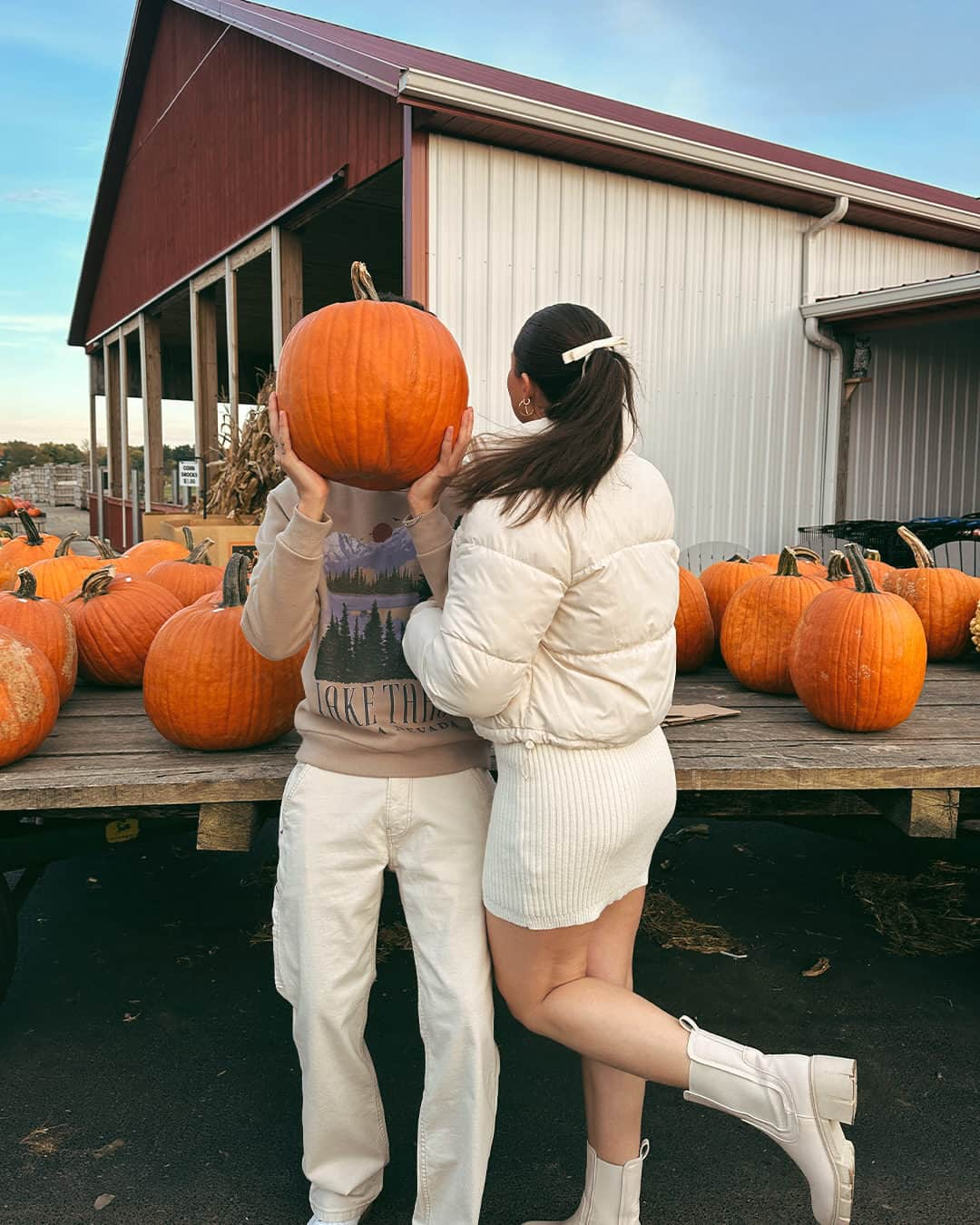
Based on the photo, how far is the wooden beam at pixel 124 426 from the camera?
15812 mm

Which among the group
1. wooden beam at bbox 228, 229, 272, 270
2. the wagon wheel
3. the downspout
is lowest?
the wagon wheel

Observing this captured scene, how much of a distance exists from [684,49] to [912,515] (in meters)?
28.3

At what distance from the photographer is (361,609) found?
1908mm

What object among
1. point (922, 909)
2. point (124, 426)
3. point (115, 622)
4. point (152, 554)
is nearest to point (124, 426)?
point (124, 426)

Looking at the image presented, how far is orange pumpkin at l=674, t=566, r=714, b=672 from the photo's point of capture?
3.33 meters

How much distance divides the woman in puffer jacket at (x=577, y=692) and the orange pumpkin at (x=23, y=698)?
3.57 ft

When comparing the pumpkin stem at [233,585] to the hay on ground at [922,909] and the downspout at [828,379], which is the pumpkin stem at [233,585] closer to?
the hay on ground at [922,909]

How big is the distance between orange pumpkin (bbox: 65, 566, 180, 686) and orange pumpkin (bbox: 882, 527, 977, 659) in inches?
101

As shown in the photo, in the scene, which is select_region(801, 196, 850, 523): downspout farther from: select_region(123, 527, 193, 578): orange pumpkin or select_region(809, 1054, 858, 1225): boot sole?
select_region(809, 1054, 858, 1225): boot sole

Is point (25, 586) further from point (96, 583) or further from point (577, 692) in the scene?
point (577, 692)

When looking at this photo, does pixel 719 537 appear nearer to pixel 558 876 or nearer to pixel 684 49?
pixel 558 876

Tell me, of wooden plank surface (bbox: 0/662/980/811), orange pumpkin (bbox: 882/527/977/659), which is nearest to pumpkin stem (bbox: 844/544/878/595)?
wooden plank surface (bbox: 0/662/980/811)

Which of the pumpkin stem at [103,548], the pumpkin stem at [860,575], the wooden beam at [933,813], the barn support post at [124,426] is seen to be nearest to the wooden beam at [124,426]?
the barn support post at [124,426]

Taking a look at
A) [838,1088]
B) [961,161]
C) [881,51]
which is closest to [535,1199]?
[838,1088]
